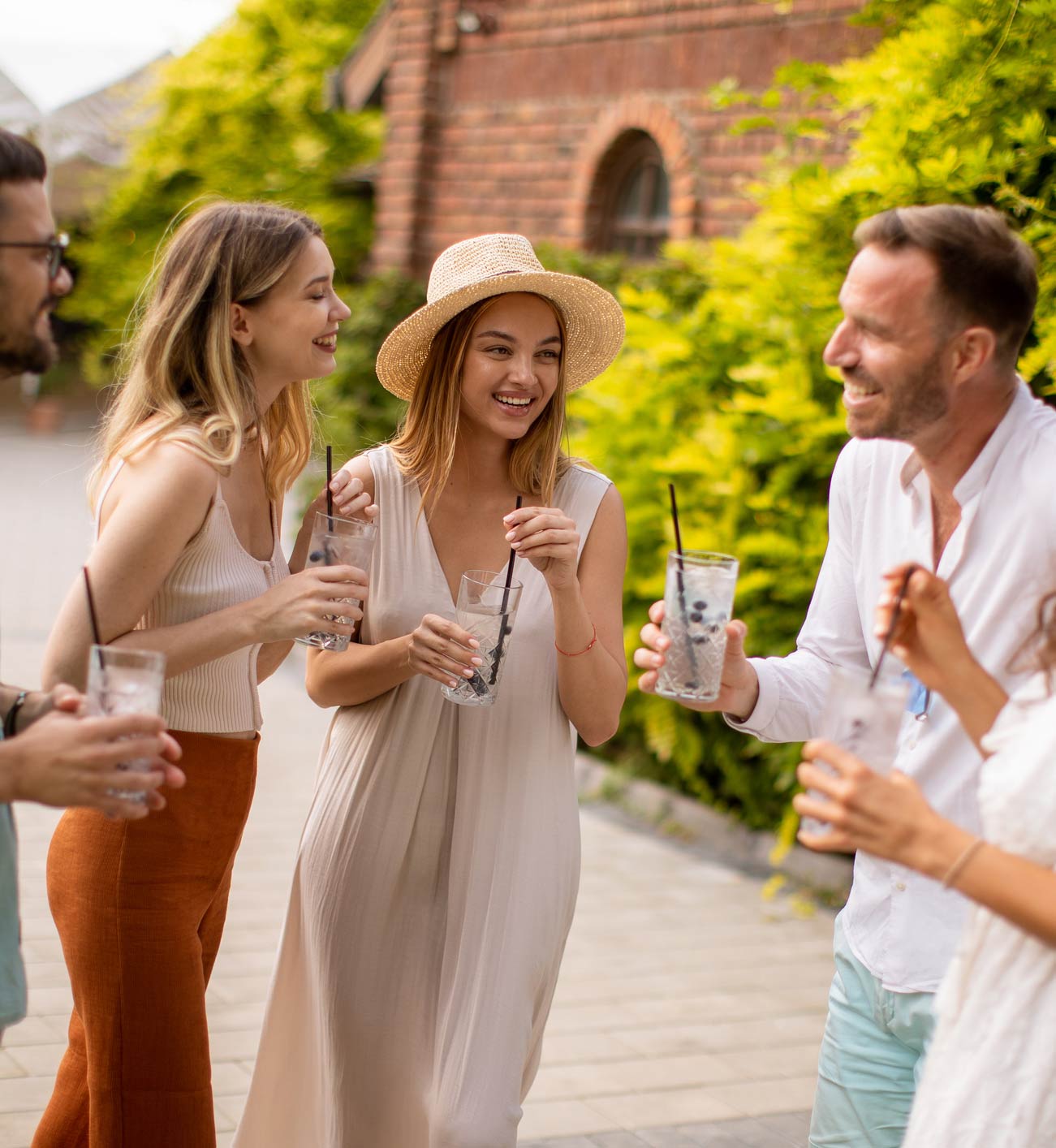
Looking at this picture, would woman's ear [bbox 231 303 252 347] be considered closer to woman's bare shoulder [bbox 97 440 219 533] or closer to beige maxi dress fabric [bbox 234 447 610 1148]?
woman's bare shoulder [bbox 97 440 219 533]

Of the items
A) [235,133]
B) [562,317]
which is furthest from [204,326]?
[235,133]

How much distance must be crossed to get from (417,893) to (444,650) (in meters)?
0.62

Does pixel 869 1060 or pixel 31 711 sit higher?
pixel 31 711

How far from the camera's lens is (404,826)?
3062 millimetres

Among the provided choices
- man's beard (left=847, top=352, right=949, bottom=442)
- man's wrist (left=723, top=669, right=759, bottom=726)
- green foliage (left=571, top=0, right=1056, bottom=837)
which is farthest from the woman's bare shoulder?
green foliage (left=571, top=0, right=1056, bottom=837)

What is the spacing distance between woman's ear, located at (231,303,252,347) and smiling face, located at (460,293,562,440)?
534mm

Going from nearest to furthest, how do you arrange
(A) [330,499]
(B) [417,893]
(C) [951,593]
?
1. (C) [951,593]
2. (A) [330,499]
3. (B) [417,893]

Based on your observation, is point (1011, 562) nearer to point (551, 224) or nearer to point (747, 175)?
point (747, 175)

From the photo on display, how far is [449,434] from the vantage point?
3.27 meters

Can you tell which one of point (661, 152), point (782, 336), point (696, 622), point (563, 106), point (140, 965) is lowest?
point (140, 965)

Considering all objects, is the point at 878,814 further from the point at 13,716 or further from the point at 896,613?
the point at 13,716

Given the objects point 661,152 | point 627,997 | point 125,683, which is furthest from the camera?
point 661,152

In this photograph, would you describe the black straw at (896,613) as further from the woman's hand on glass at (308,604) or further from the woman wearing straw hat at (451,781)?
the woman's hand on glass at (308,604)

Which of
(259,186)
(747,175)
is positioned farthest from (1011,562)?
A: (259,186)
